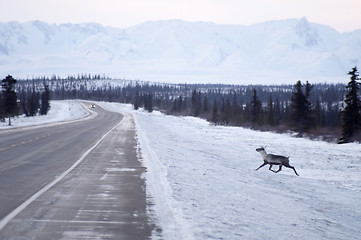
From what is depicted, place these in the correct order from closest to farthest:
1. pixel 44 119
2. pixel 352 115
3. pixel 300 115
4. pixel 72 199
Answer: pixel 72 199
pixel 352 115
pixel 300 115
pixel 44 119

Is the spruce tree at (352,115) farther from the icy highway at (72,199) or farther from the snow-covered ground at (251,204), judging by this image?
the icy highway at (72,199)

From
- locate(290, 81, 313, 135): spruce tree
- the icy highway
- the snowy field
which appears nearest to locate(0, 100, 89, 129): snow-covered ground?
the icy highway

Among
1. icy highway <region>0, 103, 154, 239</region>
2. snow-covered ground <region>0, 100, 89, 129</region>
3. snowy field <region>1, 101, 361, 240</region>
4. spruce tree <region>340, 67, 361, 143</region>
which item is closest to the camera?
icy highway <region>0, 103, 154, 239</region>

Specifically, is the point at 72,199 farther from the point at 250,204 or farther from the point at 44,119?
the point at 44,119

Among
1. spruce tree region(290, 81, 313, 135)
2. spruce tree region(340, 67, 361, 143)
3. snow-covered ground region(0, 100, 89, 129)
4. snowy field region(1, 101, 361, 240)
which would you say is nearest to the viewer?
snowy field region(1, 101, 361, 240)

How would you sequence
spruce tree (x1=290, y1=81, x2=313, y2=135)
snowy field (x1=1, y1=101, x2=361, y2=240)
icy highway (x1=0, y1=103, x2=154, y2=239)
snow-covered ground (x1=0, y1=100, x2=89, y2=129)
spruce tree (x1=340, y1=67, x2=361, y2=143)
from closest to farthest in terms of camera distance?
icy highway (x1=0, y1=103, x2=154, y2=239)
snowy field (x1=1, y1=101, x2=361, y2=240)
spruce tree (x1=340, y1=67, x2=361, y2=143)
snow-covered ground (x1=0, y1=100, x2=89, y2=129)
spruce tree (x1=290, y1=81, x2=313, y2=135)

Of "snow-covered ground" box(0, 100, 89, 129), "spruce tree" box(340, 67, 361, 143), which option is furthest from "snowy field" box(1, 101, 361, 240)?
"snow-covered ground" box(0, 100, 89, 129)

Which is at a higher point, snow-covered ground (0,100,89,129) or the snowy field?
the snowy field

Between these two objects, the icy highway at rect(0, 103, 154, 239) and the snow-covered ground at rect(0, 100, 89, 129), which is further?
the snow-covered ground at rect(0, 100, 89, 129)

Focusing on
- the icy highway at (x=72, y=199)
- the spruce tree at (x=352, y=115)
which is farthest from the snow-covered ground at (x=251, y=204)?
the spruce tree at (x=352, y=115)

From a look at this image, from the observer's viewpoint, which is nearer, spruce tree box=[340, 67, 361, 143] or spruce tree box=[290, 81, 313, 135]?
spruce tree box=[340, 67, 361, 143]

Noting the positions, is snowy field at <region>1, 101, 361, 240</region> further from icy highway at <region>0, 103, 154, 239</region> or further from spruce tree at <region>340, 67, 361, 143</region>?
spruce tree at <region>340, 67, 361, 143</region>

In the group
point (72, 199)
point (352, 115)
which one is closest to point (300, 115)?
point (352, 115)

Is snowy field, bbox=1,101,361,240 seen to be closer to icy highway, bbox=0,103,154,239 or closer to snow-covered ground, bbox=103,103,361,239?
snow-covered ground, bbox=103,103,361,239
